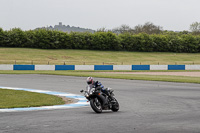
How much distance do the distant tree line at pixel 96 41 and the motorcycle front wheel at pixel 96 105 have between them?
68.6 m

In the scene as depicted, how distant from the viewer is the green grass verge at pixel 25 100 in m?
14.0

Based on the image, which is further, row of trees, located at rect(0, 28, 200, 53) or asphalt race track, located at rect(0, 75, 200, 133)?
row of trees, located at rect(0, 28, 200, 53)

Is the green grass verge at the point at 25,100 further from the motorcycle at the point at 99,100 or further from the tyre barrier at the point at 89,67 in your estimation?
the tyre barrier at the point at 89,67

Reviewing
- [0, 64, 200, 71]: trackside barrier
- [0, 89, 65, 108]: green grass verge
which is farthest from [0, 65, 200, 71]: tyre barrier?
[0, 89, 65, 108]: green grass verge

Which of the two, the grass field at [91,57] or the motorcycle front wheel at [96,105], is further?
the grass field at [91,57]

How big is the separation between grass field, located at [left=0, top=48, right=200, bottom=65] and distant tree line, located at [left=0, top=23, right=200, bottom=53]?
3142 mm

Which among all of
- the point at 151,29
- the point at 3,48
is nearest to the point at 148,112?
the point at 3,48

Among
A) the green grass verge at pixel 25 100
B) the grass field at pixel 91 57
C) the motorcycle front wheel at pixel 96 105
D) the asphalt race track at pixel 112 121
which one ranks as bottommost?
the green grass verge at pixel 25 100

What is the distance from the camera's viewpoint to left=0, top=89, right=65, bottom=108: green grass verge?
1401cm

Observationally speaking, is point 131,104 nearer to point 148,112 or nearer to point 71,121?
point 148,112

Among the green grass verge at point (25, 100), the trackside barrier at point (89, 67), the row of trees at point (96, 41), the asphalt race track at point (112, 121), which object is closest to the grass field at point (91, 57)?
the row of trees at point (96, 41)

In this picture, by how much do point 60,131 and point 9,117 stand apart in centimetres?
290

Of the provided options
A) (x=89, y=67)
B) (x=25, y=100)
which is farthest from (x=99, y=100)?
(x=89, y=67)

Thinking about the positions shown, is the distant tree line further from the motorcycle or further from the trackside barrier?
the motorcycle
